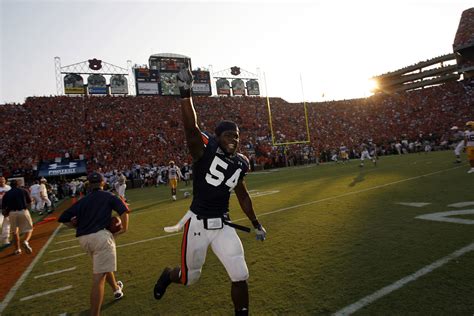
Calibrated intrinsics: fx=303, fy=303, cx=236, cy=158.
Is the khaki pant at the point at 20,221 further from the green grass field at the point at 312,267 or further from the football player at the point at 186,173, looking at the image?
the football player at the point at 186,173

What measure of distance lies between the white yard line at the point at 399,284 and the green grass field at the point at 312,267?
0.12ft

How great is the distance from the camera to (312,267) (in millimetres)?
4230

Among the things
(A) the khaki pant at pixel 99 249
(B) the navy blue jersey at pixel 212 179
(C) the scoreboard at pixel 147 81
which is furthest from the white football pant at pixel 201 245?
(C) the scoreboard at pixel 147 81

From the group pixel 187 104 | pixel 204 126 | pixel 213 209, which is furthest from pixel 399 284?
pixel 204 126

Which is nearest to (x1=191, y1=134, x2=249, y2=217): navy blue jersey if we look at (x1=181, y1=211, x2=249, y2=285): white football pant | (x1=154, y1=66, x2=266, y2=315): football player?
(x1=154, y1=66, x2=266, y2=315): football player

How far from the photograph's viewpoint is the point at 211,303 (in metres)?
3.56

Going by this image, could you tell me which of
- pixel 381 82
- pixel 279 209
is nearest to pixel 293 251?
pixel 279 209

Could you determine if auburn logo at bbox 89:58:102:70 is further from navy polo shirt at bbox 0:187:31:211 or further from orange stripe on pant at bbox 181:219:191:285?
orange stripe on pant at bbox 181:219:191:285

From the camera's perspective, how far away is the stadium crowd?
91.8ft

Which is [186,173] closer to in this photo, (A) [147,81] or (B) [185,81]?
(B) [185,81]

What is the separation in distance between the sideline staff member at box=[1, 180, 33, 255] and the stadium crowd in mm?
18532

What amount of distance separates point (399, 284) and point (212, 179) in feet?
8.06

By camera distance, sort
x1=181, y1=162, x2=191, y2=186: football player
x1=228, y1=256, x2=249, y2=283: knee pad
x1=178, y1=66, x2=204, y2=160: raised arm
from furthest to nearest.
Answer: x1=181, y1=162, x2=191, y2=186: football player
x1=228, y1=256, x2=249, y2=283: knee pad
x1=178, y1=66, x2=204, y2=160: raised arm

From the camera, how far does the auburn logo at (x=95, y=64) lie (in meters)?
37.2
